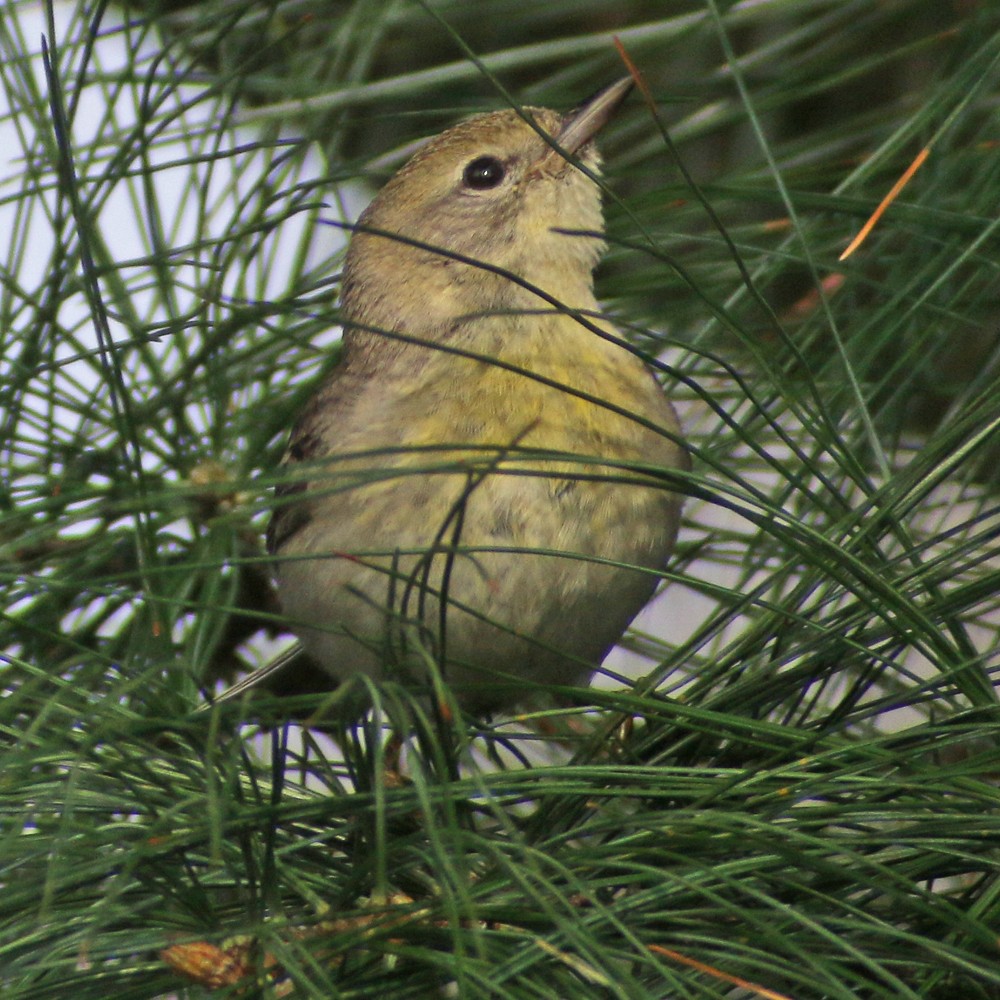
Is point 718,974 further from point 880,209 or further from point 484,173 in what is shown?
→ point 484,173

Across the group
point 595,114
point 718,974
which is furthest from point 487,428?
point 718,974

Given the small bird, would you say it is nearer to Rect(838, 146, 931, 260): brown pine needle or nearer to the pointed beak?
the pointed beak

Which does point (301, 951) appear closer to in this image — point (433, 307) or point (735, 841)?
point (735, 841)

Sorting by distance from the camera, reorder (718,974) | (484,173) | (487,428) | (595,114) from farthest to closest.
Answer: (484,173) < (595,114) < (487,428) < (718,974)

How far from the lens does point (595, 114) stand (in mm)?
2832

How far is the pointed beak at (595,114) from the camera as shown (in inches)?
111

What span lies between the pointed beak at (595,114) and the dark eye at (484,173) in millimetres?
245

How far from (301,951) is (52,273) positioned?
1.46 m

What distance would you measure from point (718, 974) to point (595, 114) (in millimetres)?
1998

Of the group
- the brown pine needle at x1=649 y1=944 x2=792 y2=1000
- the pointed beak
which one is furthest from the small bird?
the brown pine needle at x1=649 y1=944 x2=792 y2=1000

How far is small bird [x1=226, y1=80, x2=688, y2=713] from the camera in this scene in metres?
2.36

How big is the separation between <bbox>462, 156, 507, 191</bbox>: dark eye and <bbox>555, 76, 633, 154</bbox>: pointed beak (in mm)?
245

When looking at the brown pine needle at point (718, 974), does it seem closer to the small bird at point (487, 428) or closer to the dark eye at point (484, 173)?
the small bird at point (487, 428)

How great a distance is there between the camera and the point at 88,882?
147 cm
